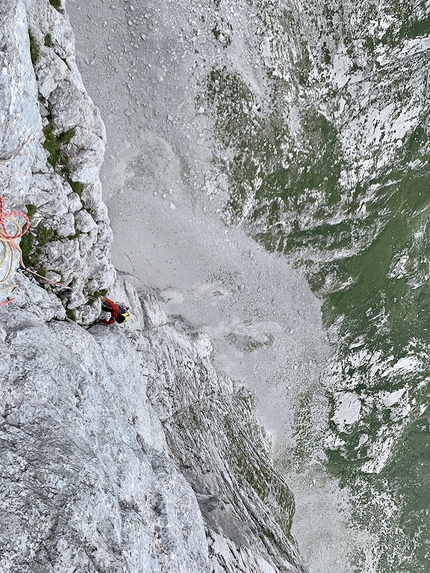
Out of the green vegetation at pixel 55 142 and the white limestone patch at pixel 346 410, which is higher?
the green vegetation at pixel 55 142

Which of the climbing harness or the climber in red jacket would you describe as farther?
the climber in red jacket

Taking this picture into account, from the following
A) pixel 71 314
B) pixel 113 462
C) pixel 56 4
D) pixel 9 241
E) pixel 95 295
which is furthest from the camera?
pixel 95 295

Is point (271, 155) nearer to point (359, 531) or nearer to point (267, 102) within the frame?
point (267, 102)

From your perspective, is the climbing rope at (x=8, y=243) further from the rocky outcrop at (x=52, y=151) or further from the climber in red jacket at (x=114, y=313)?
the climber in red jacket at (x=114, y=313)

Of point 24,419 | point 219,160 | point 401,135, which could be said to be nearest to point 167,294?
point 219,160

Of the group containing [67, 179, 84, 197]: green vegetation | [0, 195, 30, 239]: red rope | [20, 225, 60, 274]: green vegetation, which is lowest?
[20, 225, 60, 274]: green vegetation

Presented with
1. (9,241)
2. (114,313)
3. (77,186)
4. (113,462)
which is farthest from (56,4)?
(113,462)

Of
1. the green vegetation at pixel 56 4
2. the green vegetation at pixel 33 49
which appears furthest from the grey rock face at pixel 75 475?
the green vegetation at pixel 56 4

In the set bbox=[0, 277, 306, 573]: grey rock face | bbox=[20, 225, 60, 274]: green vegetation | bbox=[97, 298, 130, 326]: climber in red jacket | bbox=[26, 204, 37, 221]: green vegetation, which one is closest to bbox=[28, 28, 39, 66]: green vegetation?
bbox=[26, 204, 37, 221]: green vegetation

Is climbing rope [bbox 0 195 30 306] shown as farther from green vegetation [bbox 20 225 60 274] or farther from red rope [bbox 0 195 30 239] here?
green vegetation [bbox 20 225 60 274]

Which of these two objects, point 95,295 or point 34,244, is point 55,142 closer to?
point 34,244
